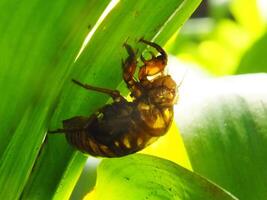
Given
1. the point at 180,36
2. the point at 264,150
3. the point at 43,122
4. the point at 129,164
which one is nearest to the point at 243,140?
the point at 264,150

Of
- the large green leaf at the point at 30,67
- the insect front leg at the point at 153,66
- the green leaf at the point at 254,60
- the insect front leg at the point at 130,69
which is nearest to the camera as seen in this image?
the large green leaf at the point at 30,67

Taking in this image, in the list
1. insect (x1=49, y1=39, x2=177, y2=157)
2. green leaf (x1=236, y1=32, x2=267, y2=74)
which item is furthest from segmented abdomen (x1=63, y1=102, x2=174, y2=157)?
green leaf (x1=236, y1=32, x2=267, y2=74)

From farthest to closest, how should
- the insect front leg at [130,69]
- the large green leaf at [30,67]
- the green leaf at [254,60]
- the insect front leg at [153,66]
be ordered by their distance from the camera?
the green leaf at [254,60] < the insect front leg at [153,66] < the insect front leg at [130,69] < the large green leaf at [30,67]

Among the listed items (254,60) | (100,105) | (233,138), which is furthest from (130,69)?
(254,60)

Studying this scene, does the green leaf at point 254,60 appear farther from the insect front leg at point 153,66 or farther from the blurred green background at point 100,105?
the insect front leg at point 153,66

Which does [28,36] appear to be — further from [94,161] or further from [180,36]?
[180,36]

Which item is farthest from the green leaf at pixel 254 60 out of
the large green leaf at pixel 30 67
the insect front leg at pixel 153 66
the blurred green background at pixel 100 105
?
the large green leaf at pixel 30 67

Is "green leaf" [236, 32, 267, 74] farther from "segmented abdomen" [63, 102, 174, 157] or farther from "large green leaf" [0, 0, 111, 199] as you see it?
"large green leaf" [0, 0, 111, 199]
